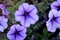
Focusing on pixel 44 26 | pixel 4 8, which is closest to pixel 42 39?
pixel 44 26

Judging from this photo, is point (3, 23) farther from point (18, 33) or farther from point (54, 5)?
point (54, 5)

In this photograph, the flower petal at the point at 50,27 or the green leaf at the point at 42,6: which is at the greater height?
the green leaf at the point at 42,6

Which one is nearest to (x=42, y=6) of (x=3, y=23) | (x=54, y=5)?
(x=54, y=5)

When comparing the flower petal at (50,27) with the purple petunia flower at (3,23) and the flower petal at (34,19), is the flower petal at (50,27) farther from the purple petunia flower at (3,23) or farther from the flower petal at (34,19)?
the purple petunia flower at (3,23)

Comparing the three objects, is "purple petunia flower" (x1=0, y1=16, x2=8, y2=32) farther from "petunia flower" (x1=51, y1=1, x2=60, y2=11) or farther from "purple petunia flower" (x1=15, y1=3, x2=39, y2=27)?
"petunia flower" (x1=51, y1=1, x2=60, y2=11)

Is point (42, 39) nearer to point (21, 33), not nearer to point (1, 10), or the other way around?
point (21, 33)

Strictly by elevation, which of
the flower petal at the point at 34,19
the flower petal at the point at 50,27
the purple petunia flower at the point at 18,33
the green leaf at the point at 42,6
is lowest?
the purple petunia flower at the point at 18,33

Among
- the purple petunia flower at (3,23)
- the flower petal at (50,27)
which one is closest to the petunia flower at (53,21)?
the flower petal at (50,27)
